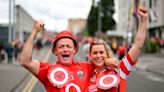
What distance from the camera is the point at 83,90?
434 cm

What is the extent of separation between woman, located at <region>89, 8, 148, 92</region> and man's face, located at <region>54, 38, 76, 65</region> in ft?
0.87

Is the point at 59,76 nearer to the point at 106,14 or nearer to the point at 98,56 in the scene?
the point at 98,56

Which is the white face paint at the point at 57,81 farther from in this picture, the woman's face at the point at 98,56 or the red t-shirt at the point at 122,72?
the woman's face at the point at 98,56

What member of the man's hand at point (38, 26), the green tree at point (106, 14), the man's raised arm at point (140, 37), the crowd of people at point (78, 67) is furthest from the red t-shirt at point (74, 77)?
the green tree at point (106, 14)

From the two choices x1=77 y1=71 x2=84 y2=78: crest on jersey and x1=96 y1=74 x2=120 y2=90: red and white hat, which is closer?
x1=96 y1=74 x2=120 y2=90: red and white hat

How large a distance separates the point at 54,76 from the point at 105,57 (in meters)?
0.57

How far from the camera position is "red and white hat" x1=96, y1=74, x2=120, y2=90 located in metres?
4.29

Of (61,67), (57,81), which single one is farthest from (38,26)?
(57,81)

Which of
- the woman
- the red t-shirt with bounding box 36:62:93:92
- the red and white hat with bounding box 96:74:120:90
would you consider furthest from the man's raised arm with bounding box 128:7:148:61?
the red t-shirt with bounding box 36:62:93:92

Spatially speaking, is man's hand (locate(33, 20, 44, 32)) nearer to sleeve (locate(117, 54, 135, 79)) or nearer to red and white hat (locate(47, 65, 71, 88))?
red and white hat (locate(47, 65, 71, 88))

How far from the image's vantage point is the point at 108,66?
446 cm

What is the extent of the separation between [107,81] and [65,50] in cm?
49

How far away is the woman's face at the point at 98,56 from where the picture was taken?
14.9 ft

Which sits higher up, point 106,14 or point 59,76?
point 106,14
